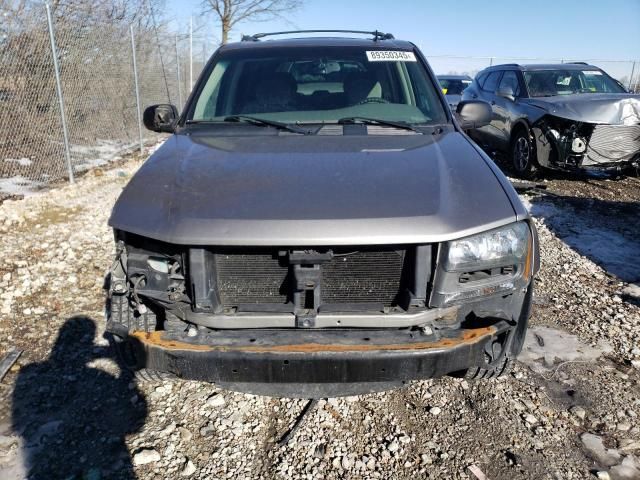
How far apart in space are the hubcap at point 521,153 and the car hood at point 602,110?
0.69 m

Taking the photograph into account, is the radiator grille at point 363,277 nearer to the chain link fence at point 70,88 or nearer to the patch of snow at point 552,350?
the patch of snow at point 552,350

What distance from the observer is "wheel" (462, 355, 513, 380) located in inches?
96.2

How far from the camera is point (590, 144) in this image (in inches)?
285

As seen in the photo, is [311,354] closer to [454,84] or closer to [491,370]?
[491,370]

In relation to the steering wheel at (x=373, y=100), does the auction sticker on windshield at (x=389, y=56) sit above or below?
above

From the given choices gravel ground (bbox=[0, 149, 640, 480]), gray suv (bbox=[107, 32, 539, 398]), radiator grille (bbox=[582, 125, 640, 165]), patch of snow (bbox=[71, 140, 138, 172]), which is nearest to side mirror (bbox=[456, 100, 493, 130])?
gray suv (bbox=[107, 32, 539, 398])

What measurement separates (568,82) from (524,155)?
63.1 inches

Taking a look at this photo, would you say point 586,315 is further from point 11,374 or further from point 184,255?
point 11,374

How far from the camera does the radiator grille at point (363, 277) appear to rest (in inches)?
86.6

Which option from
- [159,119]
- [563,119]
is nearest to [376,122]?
[159,119]

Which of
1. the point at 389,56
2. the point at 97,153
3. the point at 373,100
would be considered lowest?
the point at 97,153

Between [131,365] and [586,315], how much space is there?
10.4 feet

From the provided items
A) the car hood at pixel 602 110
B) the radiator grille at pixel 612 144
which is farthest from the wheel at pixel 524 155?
the radiator grille at pixel 612 144

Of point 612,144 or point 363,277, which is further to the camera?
point 612,144
